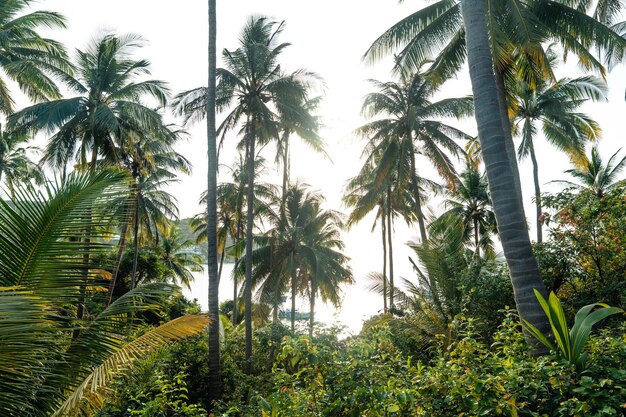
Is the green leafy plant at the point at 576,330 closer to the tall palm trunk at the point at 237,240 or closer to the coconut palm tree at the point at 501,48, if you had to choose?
the coconut palm tree at the point at 501,48

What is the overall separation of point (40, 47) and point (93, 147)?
17.6 feet

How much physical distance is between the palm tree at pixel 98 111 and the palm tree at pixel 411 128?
31.6ft

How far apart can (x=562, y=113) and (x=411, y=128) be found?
6684 mm

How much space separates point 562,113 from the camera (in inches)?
769

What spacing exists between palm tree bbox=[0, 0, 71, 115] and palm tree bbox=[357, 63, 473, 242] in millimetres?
13077

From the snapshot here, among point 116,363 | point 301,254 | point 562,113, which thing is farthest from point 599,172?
point 116,363

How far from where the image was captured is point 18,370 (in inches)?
112

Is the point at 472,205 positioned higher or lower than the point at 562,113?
lower

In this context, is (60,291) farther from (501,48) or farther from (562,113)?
(562,113)

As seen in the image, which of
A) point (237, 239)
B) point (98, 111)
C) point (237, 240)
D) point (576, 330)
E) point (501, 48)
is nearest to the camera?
point (576, 330)

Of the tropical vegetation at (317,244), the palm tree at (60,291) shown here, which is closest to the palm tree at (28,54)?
the tropical vegetation at (317,244)

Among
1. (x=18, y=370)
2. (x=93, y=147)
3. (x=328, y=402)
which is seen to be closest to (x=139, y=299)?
(x=18, y=370)

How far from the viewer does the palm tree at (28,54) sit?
16.4 m

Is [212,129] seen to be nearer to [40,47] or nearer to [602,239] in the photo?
[602,239]
